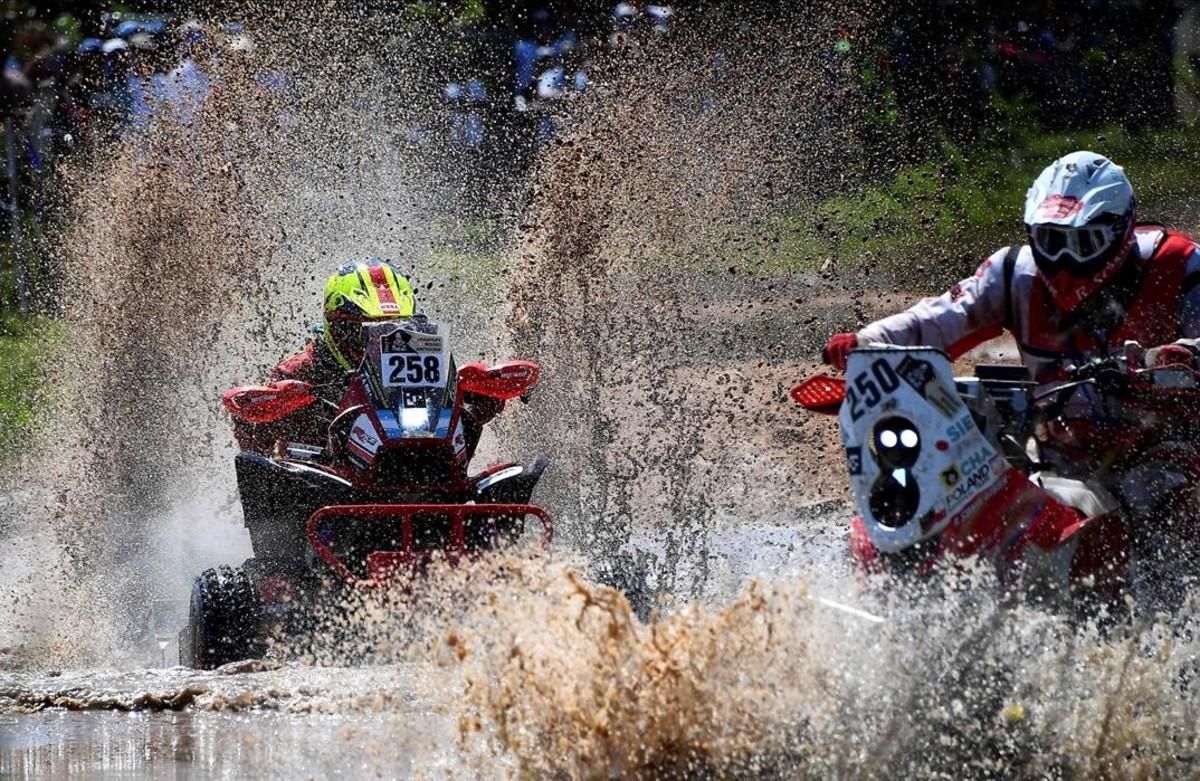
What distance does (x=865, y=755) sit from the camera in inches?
185

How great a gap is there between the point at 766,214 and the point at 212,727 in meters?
10.1

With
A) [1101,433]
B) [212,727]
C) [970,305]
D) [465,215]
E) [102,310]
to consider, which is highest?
[465,215]

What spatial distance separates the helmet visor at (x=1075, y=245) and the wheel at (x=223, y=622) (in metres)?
4.68

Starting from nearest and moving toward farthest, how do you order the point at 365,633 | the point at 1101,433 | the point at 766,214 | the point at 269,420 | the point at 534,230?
1. the point at 1101,433
2. the point at 365,633
3. the point at 269,420
4. the point at 534,230
5. the point at 766,214

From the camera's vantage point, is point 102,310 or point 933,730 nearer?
point 933,730

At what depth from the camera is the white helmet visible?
5605 millimetres

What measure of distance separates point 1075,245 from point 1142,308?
0.34 meters

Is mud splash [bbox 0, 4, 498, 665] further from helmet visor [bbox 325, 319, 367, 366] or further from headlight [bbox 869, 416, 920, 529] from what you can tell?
headlight [bbox 869, 416, 920, 529]

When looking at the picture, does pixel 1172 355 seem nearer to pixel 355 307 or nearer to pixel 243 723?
pixel 243 723

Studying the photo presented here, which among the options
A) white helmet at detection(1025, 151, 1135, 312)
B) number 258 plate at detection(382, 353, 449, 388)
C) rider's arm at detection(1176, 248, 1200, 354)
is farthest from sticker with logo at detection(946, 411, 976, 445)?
number 258 plate at detection(382, 353, 449, 388)

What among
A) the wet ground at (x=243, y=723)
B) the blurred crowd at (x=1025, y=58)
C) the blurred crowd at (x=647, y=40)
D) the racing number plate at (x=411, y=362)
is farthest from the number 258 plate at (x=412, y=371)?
the blurred crowd at (x=1025, y=58)

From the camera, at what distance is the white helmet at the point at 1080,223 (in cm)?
561

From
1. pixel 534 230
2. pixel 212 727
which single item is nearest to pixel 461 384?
pixel 212 727

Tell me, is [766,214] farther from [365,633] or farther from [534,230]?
[365,633]
